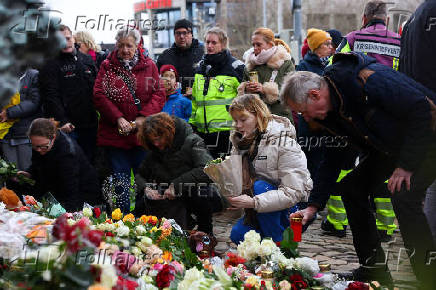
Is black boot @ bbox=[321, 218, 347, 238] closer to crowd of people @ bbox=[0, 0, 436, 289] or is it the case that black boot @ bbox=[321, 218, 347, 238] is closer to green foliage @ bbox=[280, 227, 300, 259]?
crowd of people @ bbox=[0, 0, 436, 289]

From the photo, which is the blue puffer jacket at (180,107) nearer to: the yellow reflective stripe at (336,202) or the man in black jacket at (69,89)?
the man in black jacket at (69,89)

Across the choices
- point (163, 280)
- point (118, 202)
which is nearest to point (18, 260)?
point (163, 280)

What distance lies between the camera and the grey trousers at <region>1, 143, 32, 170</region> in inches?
270

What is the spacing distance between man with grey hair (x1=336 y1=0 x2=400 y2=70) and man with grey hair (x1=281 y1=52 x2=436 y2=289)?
195 centimetres

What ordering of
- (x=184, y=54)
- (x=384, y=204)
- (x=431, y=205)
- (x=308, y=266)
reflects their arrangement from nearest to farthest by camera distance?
(x=308, y=266), (x=431, y=205), (x=384, y=204), (x=184, y=54)

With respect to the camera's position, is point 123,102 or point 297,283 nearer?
point 297,283

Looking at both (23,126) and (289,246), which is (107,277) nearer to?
(289,246)

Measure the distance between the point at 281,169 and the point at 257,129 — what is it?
0.39 metres

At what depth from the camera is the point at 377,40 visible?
5672 millimetres

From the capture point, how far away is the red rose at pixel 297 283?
3.30m

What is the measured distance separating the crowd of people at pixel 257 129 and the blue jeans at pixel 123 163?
0.05ft

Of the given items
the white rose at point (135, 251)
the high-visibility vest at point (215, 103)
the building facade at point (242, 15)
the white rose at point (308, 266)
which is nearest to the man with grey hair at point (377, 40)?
the high-visibility vest at point (215, 103)

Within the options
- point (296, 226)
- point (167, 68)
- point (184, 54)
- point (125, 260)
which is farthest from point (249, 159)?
point (184, 54)

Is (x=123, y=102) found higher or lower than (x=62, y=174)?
higher
